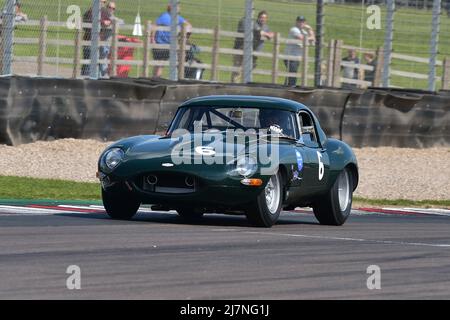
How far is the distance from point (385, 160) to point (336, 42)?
25.9 feet

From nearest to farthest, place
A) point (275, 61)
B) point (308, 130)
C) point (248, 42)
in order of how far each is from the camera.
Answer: point (308, 130)
point (248, 42)
point (275, 61)

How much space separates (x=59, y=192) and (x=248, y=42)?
8.11 m

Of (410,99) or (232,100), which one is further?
(410,99)

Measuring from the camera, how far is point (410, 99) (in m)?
22.2

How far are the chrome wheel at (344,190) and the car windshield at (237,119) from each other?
3.22 ft

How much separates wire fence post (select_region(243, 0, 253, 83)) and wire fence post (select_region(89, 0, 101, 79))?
3378 millimetres

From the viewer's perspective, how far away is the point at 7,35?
60.4 feet

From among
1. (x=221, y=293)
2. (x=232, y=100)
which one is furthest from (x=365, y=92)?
(x=221, y=293)

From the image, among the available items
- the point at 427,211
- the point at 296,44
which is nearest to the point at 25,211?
the point at 427,211

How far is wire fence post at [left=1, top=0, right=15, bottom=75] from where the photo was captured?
60.0ft

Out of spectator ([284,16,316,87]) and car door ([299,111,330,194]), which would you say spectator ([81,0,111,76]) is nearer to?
spectator ([284,16,316,87])

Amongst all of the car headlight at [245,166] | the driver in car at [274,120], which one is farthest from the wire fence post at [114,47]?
the car headlight at [245,166]

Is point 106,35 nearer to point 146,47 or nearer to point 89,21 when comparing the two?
point 89,21

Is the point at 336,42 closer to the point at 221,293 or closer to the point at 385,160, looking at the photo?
the point at 385,160
